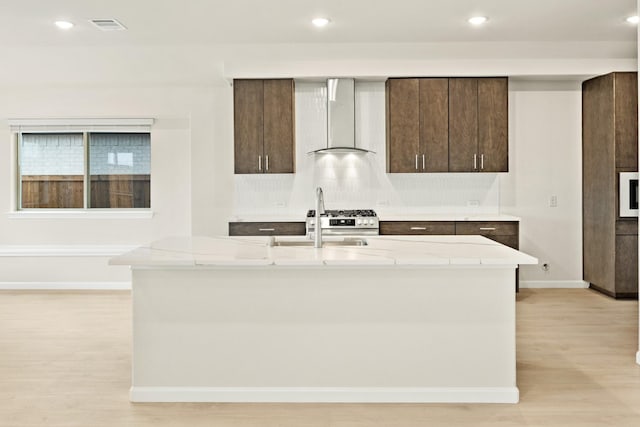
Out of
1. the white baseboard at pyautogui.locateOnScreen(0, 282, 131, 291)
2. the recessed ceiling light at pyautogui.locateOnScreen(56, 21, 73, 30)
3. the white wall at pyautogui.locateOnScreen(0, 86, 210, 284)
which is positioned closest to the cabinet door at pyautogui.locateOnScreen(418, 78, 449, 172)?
the white wall at pyautogui.locateOnScreen(0, 86, 210, 284)

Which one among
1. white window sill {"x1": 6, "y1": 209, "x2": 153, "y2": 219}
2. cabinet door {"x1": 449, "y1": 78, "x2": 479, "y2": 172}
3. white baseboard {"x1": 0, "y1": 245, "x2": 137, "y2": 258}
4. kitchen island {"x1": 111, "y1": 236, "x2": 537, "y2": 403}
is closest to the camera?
kitchen island {"x1": 111, "y1": 236, "x2": 537, "y2": 403}

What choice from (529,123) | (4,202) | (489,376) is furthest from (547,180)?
(4,202)

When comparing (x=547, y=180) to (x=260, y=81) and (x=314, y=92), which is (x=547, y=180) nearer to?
(x=314, y=92)

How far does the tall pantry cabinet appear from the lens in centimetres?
549

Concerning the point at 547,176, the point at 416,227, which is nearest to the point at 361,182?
the point at 416,227

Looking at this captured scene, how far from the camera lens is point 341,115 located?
5.93m

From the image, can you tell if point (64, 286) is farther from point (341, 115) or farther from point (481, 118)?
point (481, 118)

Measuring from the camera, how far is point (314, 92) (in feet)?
20.1

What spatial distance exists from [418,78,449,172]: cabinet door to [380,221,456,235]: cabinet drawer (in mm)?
552

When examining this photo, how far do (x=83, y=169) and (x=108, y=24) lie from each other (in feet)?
6.93

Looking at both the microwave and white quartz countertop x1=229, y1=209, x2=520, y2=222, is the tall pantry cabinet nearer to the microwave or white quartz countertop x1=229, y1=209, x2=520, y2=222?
the microwave

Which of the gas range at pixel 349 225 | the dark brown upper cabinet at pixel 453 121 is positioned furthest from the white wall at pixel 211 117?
the gas range at pixel 349 225

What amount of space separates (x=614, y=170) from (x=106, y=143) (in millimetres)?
5320

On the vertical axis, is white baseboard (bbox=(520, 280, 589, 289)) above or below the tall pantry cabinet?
below
